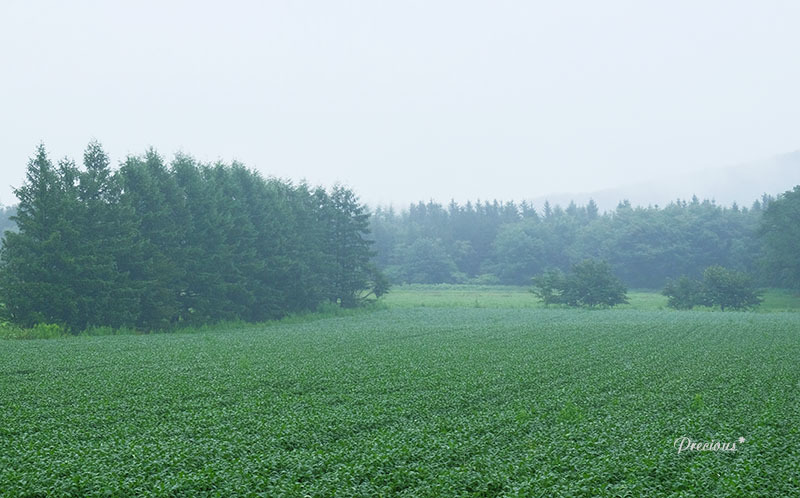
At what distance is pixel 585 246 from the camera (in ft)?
408

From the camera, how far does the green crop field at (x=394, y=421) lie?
32.6ft

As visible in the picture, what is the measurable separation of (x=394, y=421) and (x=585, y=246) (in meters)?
117

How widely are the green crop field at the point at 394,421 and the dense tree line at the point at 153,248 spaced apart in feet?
28.3

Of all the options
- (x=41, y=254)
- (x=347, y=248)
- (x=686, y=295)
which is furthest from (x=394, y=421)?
(x=686, y=295)

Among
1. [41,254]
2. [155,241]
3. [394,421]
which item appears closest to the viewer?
[394,421]

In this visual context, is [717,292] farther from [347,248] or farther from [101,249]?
[101,249]

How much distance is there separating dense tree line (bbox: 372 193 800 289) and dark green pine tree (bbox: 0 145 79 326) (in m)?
76.0

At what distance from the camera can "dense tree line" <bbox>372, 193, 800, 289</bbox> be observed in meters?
108

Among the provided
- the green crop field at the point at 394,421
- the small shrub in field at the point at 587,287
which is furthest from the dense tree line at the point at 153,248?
the small shrub in field at the point at 587,287

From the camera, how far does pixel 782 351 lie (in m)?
26.3

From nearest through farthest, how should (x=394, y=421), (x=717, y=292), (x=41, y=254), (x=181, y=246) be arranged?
(x=394, y=421) → (x=41, y=254) → (x=181, y=246) → (x=717, y=292)

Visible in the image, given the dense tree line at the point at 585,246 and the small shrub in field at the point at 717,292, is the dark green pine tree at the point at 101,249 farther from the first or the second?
the dense tree line at the point at 585,246

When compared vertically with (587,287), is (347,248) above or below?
above

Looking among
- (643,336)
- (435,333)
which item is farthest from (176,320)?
(643,336)
